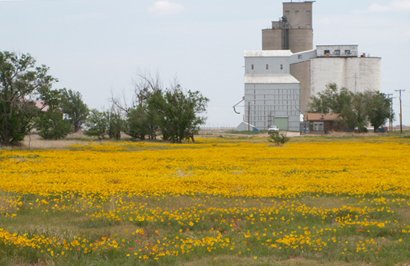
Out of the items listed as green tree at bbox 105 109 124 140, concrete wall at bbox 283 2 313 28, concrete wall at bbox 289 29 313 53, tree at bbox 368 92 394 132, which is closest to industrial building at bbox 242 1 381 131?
concrete wall at bbox 289 29 313 53

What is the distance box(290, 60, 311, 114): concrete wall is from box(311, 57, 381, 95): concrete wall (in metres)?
1.17

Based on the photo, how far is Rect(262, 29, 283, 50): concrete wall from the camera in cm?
14888

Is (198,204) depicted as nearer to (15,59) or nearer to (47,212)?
(47,212)

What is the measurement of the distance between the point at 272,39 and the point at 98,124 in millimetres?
75870

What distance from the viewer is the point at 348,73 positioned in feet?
435

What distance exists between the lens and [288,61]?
13212 cm

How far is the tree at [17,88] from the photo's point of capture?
50.8 meters

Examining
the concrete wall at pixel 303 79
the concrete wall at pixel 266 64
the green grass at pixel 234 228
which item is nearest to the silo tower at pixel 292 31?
the concrete wall at pixel 303 79

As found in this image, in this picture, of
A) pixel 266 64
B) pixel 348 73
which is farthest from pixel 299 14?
pixel 266 64

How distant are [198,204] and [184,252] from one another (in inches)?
203

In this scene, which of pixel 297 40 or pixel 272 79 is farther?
pixel 297 40

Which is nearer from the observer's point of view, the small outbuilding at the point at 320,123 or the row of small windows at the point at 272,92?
the small outbuilding at the point at 320,123

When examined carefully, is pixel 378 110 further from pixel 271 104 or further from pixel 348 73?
pixel 348 73

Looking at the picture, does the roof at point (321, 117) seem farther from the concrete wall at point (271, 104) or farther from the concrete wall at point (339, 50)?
the concrete wall at point (339, 50)
